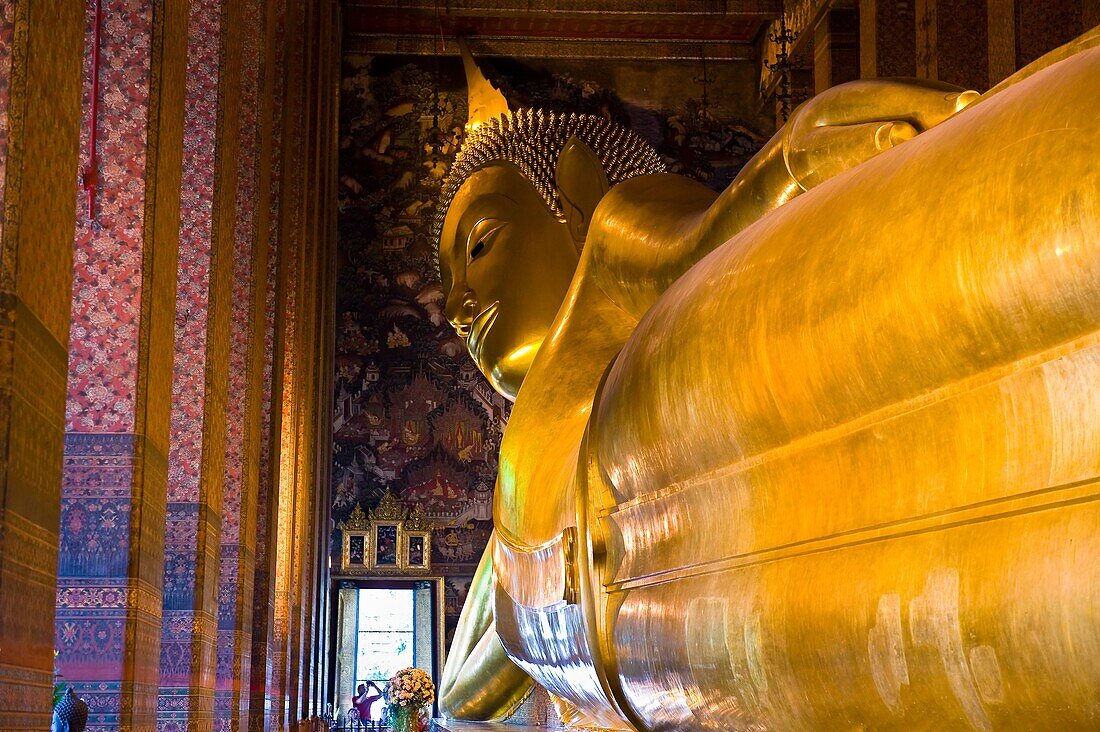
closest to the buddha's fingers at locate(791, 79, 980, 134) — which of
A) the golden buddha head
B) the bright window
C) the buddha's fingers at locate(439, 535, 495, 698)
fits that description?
the golden buddha head

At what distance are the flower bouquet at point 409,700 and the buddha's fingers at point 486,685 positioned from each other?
353cm

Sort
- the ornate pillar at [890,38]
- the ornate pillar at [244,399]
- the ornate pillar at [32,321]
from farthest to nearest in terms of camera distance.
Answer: the ornate pillar at [890,38], the ornate pillar at [244,399], the ornate pillar at [32,321]

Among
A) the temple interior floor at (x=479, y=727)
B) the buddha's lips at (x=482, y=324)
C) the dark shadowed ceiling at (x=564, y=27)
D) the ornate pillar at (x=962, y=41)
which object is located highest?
the dark shadowed ceiling at (x=564, y=27)

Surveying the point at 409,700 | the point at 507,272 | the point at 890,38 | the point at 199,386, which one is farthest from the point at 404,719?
the point at 890,38

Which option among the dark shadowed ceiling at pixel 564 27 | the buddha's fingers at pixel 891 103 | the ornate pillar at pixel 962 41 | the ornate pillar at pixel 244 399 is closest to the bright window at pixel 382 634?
the ornate pillar at pixel 244 399

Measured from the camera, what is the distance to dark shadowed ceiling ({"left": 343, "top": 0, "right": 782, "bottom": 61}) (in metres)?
14.5

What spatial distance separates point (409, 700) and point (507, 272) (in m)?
4.46

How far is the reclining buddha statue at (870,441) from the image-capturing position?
97cm

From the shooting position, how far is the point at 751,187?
1.96 m

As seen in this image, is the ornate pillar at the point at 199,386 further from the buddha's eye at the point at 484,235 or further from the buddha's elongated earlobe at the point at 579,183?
the buddha's elongated earlobe at the point at 579,183

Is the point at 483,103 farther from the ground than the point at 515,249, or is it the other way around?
the point at 483,103

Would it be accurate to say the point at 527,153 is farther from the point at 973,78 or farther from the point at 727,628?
the point at 973,78

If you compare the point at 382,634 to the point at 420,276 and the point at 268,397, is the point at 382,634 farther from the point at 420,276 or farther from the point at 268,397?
the point at 268,397

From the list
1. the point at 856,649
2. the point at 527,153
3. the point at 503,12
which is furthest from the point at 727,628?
the point at 503,12
